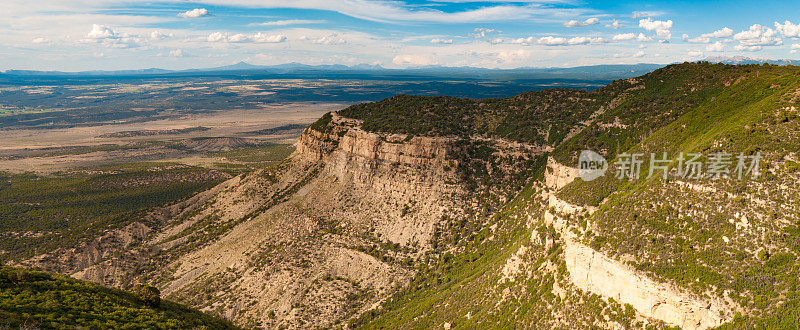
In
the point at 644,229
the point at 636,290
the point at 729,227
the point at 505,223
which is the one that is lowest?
the point at 505,223

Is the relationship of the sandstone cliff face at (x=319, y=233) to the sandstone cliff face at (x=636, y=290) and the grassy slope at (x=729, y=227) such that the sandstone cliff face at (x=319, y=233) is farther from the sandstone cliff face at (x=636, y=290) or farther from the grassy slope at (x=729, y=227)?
the sandstone cliff face at (x=636, y=290)

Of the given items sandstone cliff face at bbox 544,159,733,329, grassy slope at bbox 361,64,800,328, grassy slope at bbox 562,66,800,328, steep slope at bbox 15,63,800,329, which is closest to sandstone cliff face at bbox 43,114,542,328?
steep slope at bbox 15,63,800,329

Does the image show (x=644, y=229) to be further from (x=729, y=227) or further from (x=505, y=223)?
(x=505, y=223)

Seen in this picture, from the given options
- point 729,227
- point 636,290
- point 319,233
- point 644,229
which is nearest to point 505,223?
point 644,229

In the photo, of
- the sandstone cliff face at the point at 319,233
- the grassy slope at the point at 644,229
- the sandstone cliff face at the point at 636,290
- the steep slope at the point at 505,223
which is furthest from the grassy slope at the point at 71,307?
the sandstone cliff face at the point at 636,290

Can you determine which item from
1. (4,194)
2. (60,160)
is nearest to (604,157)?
(4,194)
